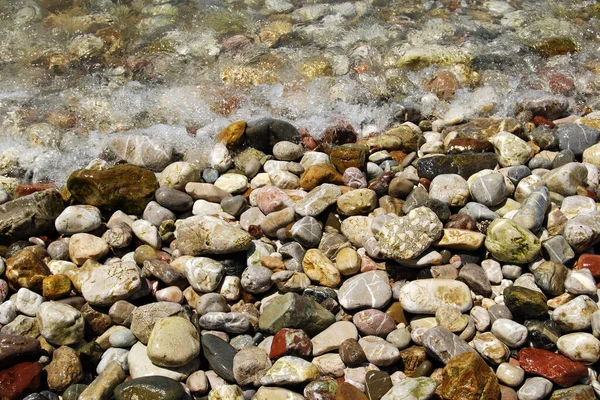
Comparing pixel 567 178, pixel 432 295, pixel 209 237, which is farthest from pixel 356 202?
pixel 567 178

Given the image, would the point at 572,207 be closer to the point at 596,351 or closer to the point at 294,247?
the point at 596,351

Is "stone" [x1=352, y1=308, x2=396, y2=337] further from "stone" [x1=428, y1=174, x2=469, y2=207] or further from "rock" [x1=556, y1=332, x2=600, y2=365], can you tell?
"stone" [x1=428, y1=174, x2=469, y2=207]

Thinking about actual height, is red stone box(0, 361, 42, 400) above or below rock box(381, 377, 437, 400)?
above

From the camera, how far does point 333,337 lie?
330 centimetres

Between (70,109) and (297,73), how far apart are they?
246 centimetres

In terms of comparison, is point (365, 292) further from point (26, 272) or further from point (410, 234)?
point (26, 272)

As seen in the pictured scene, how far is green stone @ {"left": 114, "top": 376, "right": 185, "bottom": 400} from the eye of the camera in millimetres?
2945

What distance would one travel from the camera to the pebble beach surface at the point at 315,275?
10.2 feet

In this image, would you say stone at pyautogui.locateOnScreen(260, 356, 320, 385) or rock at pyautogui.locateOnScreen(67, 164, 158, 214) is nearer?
stone at pyautogui.locateOnScreen(260, 356, 320, 385)

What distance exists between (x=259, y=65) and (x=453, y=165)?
2899 mm

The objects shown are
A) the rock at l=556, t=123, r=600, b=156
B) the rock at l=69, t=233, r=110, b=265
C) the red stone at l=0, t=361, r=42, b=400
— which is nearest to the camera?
the red stone at l=0, t=361, r=42, b=400

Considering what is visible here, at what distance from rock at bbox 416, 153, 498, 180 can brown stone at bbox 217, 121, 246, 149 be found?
1.59 m

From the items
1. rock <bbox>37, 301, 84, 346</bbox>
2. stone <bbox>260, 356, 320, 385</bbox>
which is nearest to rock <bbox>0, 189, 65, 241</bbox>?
rock <bbox>37, 301, 84, 346</bbox>

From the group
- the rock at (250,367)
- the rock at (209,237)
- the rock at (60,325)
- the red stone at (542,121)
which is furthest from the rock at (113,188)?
the red stone at (542,121)
